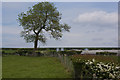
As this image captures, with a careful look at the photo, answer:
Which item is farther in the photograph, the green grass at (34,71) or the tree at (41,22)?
the tree at (41,22)

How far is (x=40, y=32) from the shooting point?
112 ft

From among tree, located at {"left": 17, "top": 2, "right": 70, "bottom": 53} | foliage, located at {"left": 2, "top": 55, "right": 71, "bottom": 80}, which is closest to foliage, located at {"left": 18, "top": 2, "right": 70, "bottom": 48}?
tree, located at {"left": 17, "top": 2, "right": 70, "bottom": 53}

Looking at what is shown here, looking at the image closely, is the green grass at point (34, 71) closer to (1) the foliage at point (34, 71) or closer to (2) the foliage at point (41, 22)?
(1) the foliage at point (34, 71)

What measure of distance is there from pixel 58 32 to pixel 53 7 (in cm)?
551

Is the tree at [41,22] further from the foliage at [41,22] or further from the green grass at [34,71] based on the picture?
the green grass at [34,71]

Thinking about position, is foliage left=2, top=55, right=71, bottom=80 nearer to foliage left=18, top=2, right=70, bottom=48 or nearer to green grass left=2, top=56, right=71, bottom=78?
green grass left=2, top=56, right=71, bottom=78

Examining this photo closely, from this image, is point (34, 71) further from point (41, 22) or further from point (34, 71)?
point (41, 22)

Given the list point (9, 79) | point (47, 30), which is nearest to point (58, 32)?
point (47, 30)

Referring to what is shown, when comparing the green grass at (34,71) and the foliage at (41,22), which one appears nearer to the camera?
the green grass at (34,71)

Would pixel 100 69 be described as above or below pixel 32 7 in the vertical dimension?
below

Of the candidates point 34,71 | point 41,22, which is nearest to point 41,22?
point 41,22

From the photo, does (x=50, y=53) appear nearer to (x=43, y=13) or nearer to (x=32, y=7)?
(x=43, y=13)

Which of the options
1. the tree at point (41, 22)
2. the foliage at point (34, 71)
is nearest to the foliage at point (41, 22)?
the tree at point (41, 22)

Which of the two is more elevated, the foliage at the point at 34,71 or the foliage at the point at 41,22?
the foliage at the point at 41,22
